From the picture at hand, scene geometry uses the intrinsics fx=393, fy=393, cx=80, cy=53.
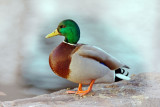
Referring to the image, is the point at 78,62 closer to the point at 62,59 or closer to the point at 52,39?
the point at 62,59

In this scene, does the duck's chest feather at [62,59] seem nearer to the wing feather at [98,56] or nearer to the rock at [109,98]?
the wing feather at [98,56]

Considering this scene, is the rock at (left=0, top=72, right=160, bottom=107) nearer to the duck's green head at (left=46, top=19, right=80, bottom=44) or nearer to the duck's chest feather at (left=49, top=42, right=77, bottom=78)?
the duck's chest feather at (left=49, top=42, right=77, bottom=78)

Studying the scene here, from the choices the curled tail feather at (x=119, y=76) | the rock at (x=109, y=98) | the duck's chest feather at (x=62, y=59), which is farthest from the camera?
the curled tail feather at (x=119, y=76)

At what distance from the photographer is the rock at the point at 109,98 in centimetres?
264

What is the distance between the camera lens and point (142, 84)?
127 inches

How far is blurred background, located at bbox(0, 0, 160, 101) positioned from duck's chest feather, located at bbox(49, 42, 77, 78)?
1.50 feet

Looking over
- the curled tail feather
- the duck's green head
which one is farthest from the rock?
the duck's green head

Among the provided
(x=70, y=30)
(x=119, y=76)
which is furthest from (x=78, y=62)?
(x=119, y=76)

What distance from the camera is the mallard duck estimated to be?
9.15ft

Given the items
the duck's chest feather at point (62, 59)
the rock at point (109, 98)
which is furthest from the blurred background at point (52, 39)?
the duck's chest feather at point (62, 59)

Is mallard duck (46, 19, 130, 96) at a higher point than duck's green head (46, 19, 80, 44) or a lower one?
lower

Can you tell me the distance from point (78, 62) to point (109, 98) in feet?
1.11

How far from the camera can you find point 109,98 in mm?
2795

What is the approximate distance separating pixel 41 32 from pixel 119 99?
12.7ft
